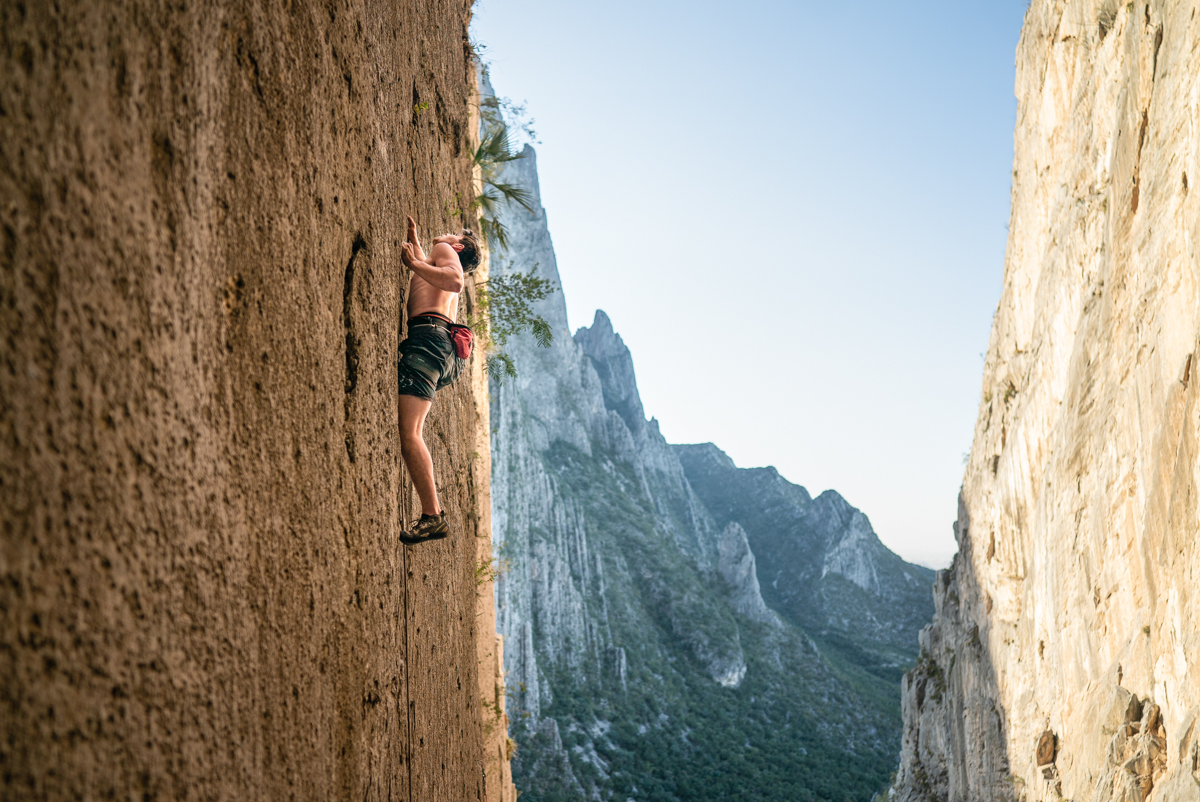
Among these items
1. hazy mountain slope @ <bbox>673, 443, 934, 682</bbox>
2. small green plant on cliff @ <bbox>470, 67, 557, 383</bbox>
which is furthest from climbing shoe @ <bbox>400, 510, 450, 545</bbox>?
hazy mountain slope @ <bbox>673, 443, 934, 682</bbox>

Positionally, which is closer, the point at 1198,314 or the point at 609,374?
the point at 1198,314

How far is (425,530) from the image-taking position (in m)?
3.12

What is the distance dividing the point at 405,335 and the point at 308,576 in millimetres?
1612

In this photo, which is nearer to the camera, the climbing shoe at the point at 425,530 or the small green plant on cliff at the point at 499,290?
the climbing shoe at the point at 425,530

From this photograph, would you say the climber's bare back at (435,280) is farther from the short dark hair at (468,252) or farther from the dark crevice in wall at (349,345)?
the dark crevice in wall at (349,345)

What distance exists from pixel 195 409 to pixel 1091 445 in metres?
12.7

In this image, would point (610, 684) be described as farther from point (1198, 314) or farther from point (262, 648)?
point (262, 648)

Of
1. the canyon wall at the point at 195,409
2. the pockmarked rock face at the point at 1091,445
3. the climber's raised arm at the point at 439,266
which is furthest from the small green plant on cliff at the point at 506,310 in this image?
the pockmarked rock face at the point at 1091,445

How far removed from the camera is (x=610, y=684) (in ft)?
151

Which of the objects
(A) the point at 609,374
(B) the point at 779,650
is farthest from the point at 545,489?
(A) the point at 609,374

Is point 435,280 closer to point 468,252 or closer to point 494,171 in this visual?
point 468,252

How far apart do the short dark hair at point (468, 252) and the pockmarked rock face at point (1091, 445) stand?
23.1 feet

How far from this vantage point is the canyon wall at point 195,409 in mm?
1042

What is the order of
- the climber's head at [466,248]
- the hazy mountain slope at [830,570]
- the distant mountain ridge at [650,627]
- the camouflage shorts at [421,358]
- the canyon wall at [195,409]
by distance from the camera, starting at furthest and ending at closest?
the hazy mountain slope at [830,570], the distant mountain ridge at [650,627], the climber's head at [466,248], the camouflage shorts at [421,358], the canyon wall at [195,409]
